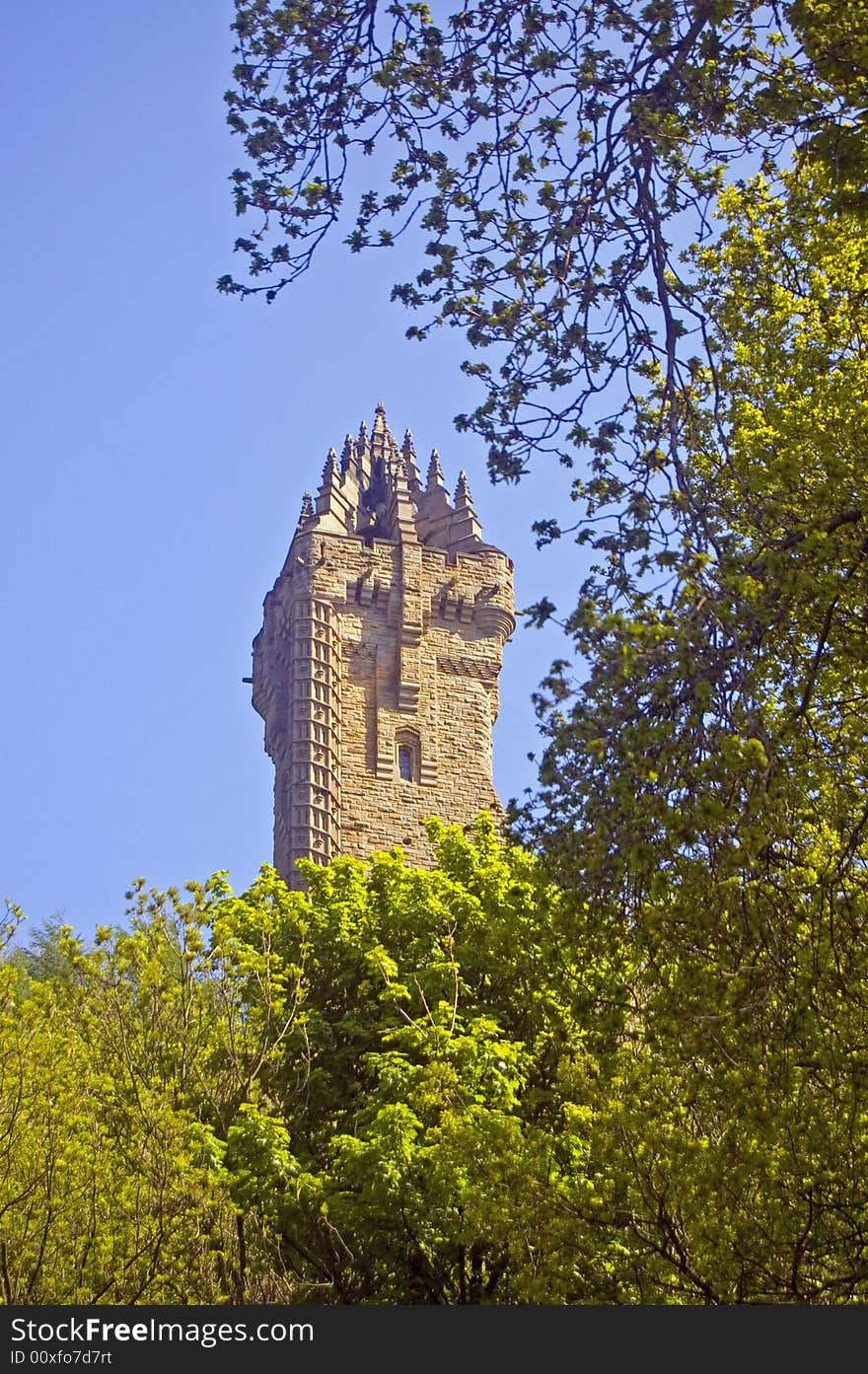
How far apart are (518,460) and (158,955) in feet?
32.5

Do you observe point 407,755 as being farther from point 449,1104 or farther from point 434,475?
point 449,1104

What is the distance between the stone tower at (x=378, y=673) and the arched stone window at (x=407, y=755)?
0.14ft

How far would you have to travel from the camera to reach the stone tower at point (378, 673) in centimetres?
5378

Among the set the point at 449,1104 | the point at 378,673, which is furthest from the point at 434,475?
the point at 449,1104

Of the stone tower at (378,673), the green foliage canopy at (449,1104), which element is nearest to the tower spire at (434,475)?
the stone tower at (378,673)

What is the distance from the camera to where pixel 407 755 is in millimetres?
56250

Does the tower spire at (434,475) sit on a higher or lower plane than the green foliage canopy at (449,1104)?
Result: higher

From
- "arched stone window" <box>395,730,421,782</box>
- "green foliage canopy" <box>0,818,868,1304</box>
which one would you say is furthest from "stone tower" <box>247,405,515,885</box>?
"green foliage canopy" <box>0,818,868,1304</box>

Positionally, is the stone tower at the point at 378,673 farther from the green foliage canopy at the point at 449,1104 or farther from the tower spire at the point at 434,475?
the green foliage canopy at the point at 449,1104

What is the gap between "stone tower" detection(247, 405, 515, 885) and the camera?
176 feet

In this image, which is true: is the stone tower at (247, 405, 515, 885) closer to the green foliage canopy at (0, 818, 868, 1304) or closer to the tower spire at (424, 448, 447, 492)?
the tower spire at (424, 448, 447, 492)

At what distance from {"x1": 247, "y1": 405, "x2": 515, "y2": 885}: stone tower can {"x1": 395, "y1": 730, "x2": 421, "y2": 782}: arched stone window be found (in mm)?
43

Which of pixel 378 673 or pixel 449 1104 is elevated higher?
pixel 378 673

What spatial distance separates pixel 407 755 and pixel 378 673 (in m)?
2.90
